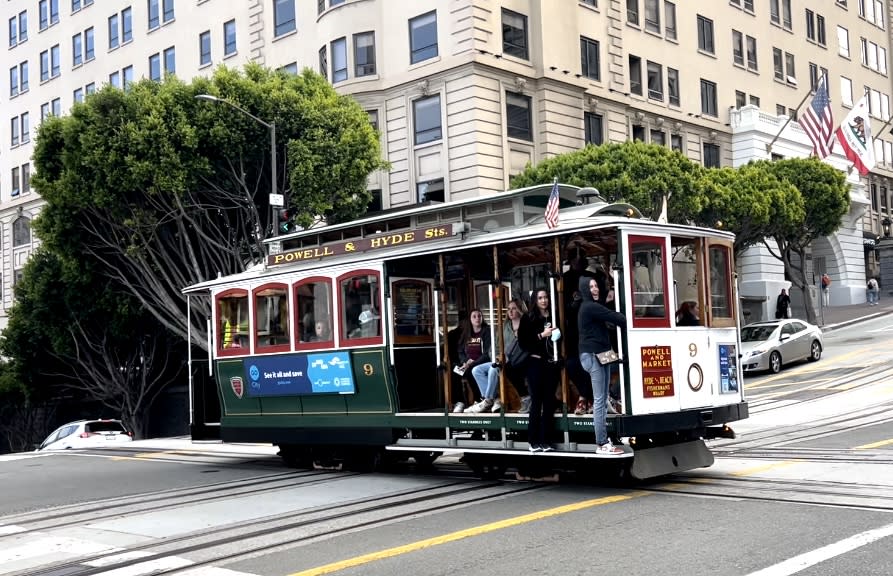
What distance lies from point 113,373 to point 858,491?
3038cm

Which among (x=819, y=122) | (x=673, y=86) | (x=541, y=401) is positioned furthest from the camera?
(x=673, y=86)

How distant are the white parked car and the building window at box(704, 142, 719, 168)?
27981 mm

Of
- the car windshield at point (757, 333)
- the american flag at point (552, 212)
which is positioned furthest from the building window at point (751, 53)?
the american flag at point (552, 212)

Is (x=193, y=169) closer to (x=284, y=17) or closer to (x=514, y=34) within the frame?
(x=514, y=34)

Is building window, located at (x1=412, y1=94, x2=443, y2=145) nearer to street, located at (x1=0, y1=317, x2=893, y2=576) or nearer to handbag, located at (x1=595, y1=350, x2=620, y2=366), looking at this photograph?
street, located at (x1=0, y1=317, x2=893, y2=576)

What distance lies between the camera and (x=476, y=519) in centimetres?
930

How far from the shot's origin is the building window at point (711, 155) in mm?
44188

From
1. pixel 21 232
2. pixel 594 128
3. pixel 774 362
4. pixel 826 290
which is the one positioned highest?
pixel 594 128

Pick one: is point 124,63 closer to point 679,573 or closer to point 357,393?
point 357,393

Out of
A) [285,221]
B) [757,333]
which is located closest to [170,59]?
[285,221]

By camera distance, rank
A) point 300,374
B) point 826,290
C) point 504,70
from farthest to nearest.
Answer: point 826,290 → point 504,70 → point 300,374

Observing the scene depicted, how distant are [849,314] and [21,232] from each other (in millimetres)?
42866

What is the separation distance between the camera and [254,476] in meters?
14.3

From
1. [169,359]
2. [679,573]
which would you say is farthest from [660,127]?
[679,573]
